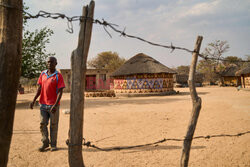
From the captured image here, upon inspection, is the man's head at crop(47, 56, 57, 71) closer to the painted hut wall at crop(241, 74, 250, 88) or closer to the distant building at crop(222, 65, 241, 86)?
the painted hut wall at crop(241, 74, 250, 88)

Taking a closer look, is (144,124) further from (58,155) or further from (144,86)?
(144,86)

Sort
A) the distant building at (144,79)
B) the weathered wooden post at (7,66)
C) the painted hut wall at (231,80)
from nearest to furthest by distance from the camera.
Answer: the weathered wooden post at (7,66) → the distant building at (144,79) → the painted hut wall at (231,80)

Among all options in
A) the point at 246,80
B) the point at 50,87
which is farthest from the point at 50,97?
the point at 246,80

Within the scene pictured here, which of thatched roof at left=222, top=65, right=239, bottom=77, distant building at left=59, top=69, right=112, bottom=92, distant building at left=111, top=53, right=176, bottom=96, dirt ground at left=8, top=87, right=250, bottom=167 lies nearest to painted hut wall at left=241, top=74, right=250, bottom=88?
distant building at left=111, top=53, right=176, bottom=96

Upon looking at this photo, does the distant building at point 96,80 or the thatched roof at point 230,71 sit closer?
the distant building at point 96,80

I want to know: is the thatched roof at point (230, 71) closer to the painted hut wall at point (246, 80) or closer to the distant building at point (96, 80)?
the painted hut wall at point (246, 80)

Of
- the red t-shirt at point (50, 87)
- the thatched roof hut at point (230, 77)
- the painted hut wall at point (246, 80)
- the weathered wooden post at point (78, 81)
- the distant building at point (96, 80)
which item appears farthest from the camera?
the thatched roof hut at point (230, 77)

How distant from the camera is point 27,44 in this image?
13352 mm

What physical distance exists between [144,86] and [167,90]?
8.58ft

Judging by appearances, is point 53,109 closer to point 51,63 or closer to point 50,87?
point 50,87

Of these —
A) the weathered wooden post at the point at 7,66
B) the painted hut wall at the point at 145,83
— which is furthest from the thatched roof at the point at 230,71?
the weathered wooden post at the point at 7,66

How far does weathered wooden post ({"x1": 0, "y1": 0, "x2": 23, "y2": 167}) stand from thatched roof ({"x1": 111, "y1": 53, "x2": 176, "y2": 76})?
52.4 ft

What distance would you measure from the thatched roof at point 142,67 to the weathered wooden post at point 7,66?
1598 centimetres

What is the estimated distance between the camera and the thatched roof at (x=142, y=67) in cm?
1787
